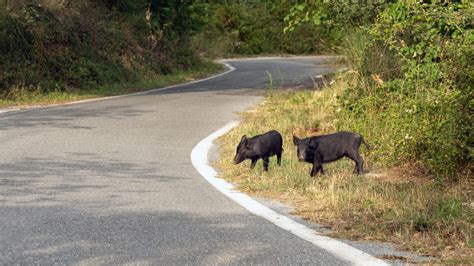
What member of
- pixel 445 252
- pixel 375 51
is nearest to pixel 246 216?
pixel 445 252

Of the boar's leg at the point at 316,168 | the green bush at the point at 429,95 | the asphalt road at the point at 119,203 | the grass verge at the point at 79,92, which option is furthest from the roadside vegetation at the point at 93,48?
the boar's leg at the point at 316,168

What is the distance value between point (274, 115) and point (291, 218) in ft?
23.9

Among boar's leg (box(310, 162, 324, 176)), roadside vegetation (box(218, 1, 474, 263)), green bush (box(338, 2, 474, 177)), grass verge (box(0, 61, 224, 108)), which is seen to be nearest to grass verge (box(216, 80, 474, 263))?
roadside vegetation (box(218, 1, 474, 263))

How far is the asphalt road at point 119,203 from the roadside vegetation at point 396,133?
26.9 inches

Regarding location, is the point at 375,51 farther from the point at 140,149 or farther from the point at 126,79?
the point at 126,79

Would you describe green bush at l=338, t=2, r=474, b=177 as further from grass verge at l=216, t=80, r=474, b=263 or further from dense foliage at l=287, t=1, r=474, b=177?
grass verge at l=216, t=80, r=474, b=263

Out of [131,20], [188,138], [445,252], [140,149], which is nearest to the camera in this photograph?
[445,252]

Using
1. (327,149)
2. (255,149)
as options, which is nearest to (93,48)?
(255,149)

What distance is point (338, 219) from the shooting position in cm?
657

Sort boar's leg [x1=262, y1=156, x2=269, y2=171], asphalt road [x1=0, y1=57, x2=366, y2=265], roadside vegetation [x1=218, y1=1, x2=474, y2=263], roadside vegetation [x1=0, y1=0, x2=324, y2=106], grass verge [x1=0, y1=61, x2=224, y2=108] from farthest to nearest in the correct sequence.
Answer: roadside vegetation [x1=0, y1=0, x2=324, y2=106] < grass verge [x1=0, y1=61, x2=224, y2=108] < boar's leg [x1=262, y1=156, x2=269, y2=171] < roadside vegetation [x1=218, y1=1, x2=474, y2=263] < asphalt road [x1=0, y1=57, x2=366, y2=265]

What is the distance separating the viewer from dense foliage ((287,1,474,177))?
873 centimetres

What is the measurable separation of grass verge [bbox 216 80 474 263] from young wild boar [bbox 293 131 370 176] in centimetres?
18

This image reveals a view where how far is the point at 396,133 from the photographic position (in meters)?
9.79

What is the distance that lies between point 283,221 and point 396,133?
3.75 metres
